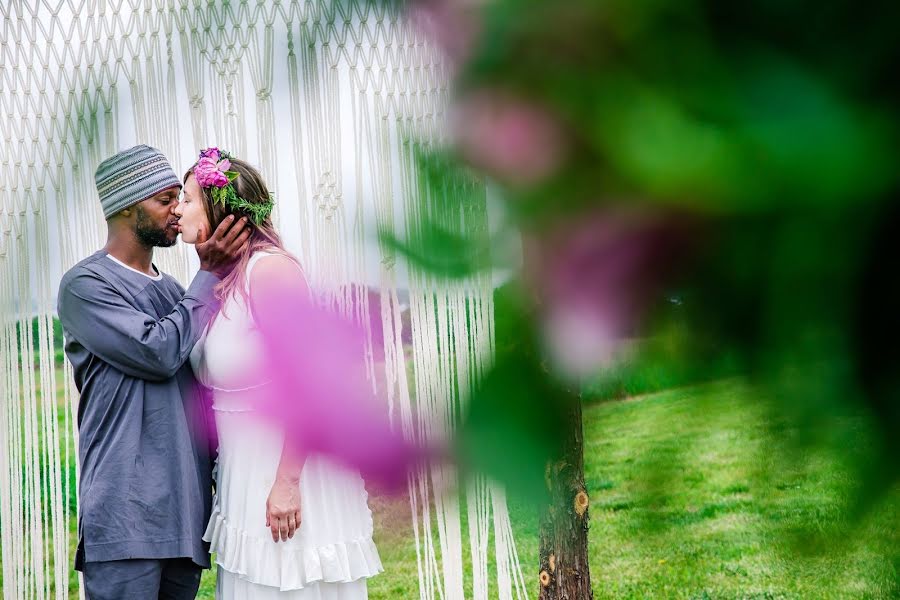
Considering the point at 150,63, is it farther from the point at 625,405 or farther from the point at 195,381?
the point at 195,381

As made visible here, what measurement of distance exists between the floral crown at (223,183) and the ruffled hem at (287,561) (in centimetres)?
68

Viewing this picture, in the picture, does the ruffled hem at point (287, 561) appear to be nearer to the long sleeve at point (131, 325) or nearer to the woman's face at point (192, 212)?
the long sleeve at point (131, 325)

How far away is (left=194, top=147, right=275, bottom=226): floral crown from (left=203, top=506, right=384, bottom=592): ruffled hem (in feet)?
2.23

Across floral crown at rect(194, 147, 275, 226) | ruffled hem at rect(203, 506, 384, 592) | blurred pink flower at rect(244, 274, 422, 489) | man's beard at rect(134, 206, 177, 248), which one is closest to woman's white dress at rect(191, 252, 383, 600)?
ruffled hem at rect(203, 506, 384, 592)

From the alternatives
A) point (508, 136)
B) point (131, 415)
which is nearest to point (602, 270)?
point (508, 136)

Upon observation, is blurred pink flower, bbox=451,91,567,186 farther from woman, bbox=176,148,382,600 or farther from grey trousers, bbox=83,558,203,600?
grey trousers, bbox=83,558,203,600

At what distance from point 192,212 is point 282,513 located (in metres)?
0.69

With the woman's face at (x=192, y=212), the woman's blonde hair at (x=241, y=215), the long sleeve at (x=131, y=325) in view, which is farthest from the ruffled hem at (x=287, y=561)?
the woman's face at (x=192, y=212)

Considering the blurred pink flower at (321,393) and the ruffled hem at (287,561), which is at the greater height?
the blurred pink flower at (321,393)

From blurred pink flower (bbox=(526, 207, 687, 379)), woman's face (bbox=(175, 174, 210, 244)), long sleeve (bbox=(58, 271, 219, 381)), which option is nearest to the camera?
blurred pink flower (bbox=(526, 207, 687, 379))

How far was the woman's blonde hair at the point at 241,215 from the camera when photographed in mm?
1872

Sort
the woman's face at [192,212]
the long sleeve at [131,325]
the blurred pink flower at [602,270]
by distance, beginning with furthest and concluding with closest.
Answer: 1. the woman's face at [192,212]
2. the long sleeve at [131,325]
3. the blurred pink flower at [602,270]

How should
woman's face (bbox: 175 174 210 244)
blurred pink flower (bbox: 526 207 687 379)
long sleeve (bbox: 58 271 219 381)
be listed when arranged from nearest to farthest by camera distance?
blurred pink flower (bbox: 526 207 687 379) → long sleeve (bbox: 58 271 219 381) → woman's face (bbox: 175 174 210 244)

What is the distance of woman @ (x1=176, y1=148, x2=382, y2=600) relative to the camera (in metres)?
1.84
